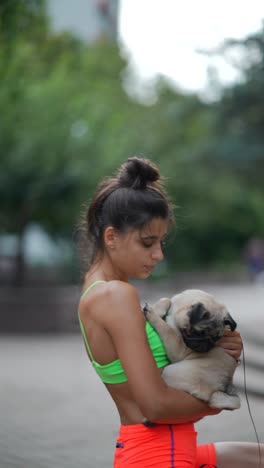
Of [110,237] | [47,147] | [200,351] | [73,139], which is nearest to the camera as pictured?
[200,351]

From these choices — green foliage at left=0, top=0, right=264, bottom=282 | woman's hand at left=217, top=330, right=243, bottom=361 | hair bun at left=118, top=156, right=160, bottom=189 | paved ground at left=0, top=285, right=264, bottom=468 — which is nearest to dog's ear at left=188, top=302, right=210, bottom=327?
woman's hand at left=217, top=330, right=243, bottom=361

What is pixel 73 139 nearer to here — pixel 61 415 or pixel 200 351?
pixel 61 415

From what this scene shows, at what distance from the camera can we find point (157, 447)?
8.56 feet

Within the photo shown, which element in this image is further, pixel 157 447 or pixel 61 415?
pixel 61 415

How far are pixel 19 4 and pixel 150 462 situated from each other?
8.30 meters

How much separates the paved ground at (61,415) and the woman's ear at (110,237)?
359 centimetres

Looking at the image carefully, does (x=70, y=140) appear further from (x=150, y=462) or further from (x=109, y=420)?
(x=150, y=462)

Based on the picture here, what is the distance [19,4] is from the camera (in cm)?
999

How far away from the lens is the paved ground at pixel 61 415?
6.49 m

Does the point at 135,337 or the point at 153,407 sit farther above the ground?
the point at 135,337

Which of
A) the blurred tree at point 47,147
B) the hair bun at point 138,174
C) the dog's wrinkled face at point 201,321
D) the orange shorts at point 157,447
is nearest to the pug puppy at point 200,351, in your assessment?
the dog's wrinkled face at point 201,321

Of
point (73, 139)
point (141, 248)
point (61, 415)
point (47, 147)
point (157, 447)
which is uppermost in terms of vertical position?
point (73, 139)

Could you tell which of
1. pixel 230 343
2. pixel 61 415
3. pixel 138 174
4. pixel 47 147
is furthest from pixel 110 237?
pixel 47 147

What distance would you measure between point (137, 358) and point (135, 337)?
6cm
